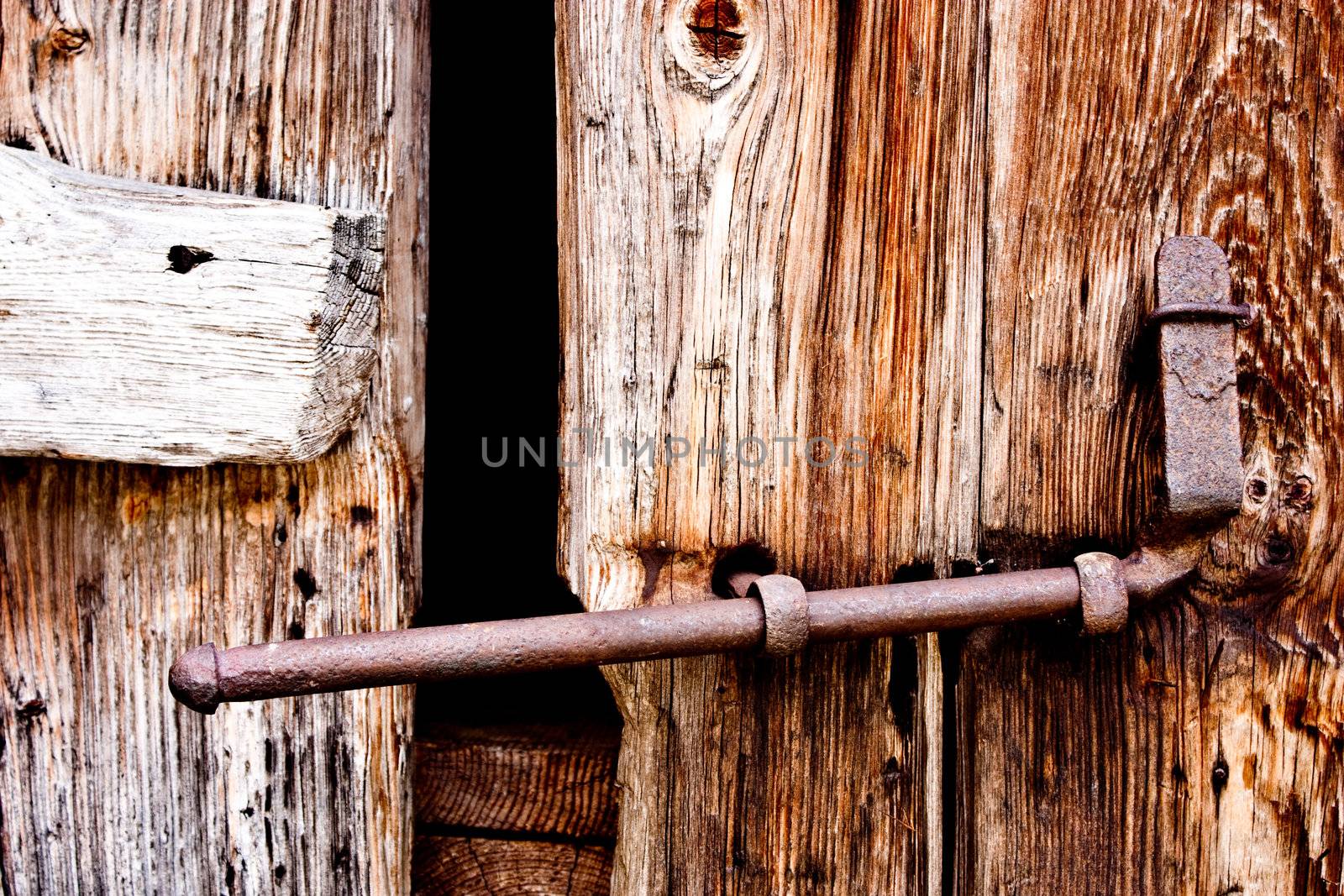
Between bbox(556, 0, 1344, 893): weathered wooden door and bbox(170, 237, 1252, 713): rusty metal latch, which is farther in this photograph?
bbox(556, 0, 1344, 893): weathered wooden door

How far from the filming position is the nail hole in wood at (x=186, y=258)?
63cm

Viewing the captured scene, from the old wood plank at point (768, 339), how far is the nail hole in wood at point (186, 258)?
0.87 ft

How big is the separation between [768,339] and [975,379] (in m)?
0.18

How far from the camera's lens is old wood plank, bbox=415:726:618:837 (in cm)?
77

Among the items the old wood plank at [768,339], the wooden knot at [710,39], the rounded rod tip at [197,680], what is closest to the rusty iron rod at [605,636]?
the rounded rod tip at [197,680]

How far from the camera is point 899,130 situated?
709 millimetres

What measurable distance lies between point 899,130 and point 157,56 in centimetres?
60

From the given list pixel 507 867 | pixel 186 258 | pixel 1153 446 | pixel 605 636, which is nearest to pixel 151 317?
pixel 186 258

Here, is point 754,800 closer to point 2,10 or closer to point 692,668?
point 692,668

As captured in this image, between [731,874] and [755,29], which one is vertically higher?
[755,29]

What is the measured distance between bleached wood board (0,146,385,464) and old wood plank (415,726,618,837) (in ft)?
1.09

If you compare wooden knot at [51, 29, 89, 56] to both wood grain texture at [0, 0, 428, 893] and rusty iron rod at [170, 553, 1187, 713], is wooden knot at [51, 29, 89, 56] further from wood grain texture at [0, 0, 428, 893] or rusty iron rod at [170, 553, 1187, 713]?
rusty iron rod at [170, 553, 1187, 713]

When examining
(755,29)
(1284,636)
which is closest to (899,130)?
(755,29)

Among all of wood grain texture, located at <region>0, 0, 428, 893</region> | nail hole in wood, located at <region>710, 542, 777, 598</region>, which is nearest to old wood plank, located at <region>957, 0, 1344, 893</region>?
nail hole in wood, located at <region>710, 542, 777, 598</region>
